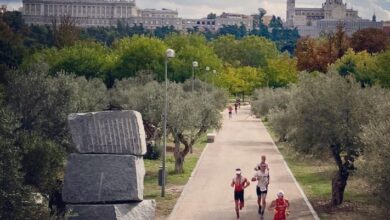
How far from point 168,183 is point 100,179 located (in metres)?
10.6

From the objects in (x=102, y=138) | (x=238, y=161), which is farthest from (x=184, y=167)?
(x=102, y=138)

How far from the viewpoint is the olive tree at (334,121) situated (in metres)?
22.0

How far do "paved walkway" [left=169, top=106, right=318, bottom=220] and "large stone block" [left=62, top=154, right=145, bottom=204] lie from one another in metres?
3.75

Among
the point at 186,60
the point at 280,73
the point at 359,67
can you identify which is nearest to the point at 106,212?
the point at 359,67

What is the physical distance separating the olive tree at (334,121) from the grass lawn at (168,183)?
4288 mm

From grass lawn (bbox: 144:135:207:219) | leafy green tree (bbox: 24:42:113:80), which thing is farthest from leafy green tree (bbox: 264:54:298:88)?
grass lawn (bbox: 144:135:207:219)

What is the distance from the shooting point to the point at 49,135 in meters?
22.7

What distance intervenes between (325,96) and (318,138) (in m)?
1.33

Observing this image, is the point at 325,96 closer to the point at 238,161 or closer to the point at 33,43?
the point at 238,161

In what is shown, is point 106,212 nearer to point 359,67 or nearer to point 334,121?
point 334,121

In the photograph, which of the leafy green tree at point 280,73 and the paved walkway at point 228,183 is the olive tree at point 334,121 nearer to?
the paved walkway at point 228,183

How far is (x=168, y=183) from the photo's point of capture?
91.3 feet

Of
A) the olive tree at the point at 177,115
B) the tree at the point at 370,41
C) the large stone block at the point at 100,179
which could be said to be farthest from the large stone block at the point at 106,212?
the tree at the point at 370,41

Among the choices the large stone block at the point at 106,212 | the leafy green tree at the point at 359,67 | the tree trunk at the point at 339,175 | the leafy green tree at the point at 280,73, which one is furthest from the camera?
the leafy green tree at the point at 280,73
